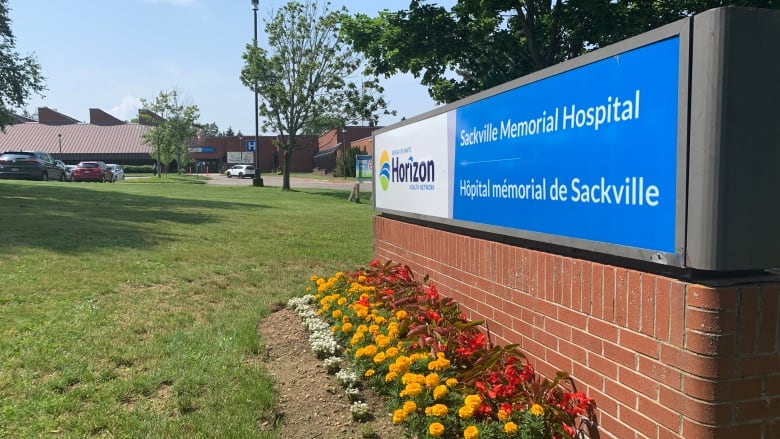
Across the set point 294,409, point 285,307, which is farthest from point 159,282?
point 294,409

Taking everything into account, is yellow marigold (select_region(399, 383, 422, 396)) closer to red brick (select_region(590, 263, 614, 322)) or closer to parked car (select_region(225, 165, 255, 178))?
red brick (select_region(590, 263, 614, 322))

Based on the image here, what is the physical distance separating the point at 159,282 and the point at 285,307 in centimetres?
158

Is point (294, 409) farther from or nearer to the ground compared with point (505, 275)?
nearer to the ground

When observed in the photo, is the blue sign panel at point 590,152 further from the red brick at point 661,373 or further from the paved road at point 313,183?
the paved road at point 313,183

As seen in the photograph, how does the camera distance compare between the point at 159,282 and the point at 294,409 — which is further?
the point at 159,282

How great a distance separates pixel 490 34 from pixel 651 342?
50.8 ft

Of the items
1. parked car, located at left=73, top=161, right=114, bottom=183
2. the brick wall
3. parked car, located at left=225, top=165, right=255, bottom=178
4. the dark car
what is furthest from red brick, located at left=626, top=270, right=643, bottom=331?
parked car, located at left=225, top=165, right=255, bottom=178

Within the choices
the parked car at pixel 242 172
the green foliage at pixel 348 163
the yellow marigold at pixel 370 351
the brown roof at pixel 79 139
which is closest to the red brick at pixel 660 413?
the yellow marigold at pixel 370 351

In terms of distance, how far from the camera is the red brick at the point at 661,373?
218 cm

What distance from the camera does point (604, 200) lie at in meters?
2.60

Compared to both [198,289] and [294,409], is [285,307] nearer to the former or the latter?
[198,289]

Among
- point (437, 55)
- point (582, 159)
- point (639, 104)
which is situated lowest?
point (582, 159)

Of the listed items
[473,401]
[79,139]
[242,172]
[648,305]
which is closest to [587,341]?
[648,305]

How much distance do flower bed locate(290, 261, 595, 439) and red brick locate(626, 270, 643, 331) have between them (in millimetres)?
488
